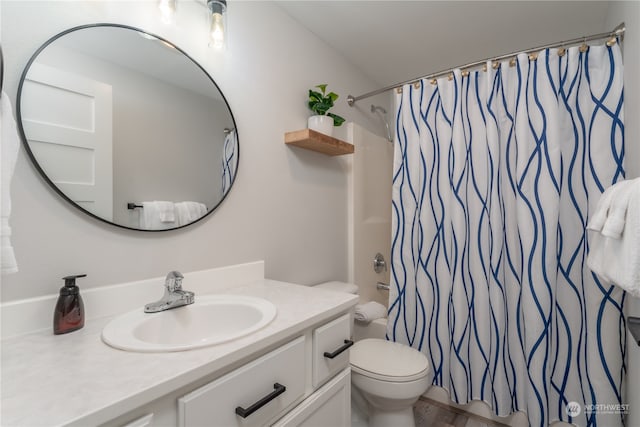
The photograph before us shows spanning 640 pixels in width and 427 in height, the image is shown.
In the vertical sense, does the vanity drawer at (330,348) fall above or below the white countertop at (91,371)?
below

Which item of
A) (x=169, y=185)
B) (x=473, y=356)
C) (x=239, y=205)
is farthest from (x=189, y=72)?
(x=473, y=356)

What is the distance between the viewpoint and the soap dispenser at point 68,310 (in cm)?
77

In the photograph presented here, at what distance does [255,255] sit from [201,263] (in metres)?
0.29

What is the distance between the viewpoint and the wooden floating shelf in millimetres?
1540

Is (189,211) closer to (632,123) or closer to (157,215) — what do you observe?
(157,215)

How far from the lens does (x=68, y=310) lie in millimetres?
778

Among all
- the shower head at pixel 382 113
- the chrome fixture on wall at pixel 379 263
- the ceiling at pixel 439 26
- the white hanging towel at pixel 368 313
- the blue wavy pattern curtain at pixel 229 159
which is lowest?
the white hanging towel at pixel 368 313

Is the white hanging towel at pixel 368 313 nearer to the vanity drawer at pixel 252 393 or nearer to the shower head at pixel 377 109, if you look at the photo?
the vanity drawer at pixel 252 393

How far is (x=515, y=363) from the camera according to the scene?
149 cm

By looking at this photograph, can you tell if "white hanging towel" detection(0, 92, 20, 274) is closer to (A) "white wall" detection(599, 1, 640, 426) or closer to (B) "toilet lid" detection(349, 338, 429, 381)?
(B) "toilet lid" detection(349, 338, 429, 381)

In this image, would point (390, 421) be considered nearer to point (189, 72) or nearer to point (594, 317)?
point (594, 317)

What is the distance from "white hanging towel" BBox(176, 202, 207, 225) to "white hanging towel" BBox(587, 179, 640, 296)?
54.8 inches

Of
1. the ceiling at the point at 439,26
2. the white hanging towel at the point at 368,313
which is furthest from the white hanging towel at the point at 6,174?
the white hanging towel at the point at 368,313

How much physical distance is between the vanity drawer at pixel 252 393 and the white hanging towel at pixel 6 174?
43cm
